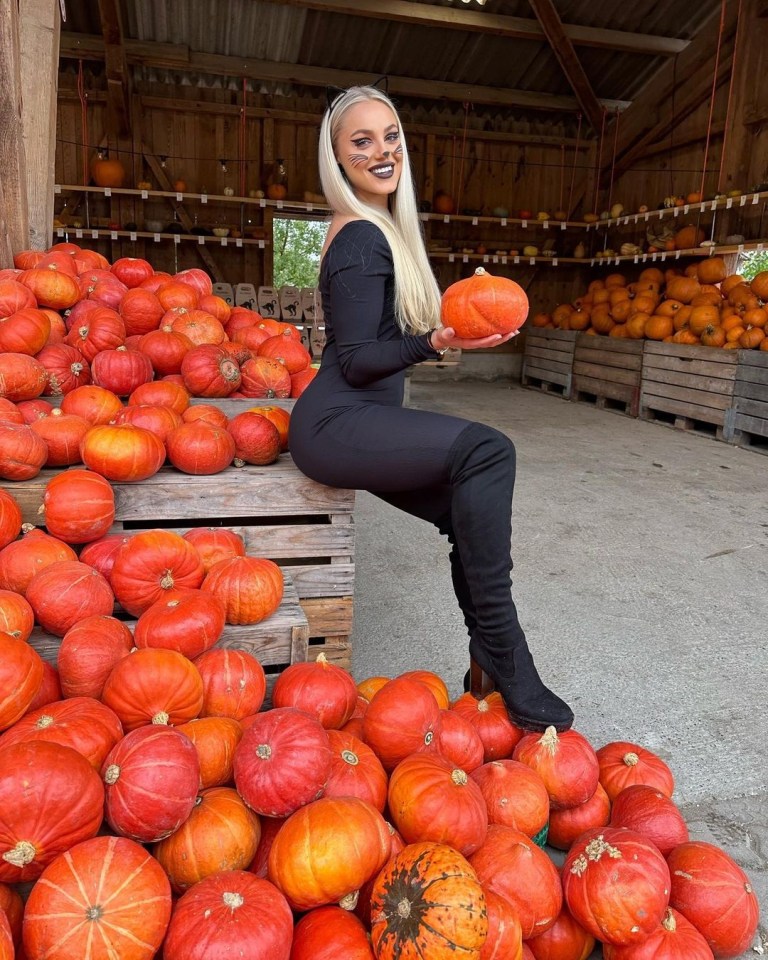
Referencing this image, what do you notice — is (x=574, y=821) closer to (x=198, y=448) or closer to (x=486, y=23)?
(x=198, y=448)

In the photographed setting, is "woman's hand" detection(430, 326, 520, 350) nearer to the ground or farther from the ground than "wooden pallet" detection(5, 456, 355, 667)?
farther from the ground

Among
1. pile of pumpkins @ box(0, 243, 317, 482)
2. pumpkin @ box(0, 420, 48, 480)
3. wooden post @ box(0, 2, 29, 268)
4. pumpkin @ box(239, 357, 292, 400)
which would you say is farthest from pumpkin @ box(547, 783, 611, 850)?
wooden post @ box(0, 2, 29, 268)

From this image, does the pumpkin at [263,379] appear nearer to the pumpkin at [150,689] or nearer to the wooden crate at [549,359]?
the pumpkin at [150,689]

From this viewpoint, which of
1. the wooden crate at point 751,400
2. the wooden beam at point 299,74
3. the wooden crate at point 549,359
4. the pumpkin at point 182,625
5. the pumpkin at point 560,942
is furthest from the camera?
the wooden crate at point 549,359

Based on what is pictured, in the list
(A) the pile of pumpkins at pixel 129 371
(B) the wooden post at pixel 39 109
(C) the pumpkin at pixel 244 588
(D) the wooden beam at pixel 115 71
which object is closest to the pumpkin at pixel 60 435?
(A) the pile of pumpkins at pixel 129 371

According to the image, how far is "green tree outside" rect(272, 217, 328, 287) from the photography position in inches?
451

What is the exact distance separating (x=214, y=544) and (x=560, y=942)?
3.93 feet

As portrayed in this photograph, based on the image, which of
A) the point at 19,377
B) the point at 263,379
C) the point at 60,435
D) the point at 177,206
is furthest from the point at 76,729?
the point at 177,206

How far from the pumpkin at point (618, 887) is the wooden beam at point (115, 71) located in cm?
946

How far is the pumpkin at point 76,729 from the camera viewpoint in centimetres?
125

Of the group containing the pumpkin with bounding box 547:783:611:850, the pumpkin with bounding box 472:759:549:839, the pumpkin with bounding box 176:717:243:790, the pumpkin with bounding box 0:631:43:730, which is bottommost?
the pumpkin with bounding box 547:783:611:850

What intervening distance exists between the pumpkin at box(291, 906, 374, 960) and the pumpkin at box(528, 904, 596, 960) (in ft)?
1.29

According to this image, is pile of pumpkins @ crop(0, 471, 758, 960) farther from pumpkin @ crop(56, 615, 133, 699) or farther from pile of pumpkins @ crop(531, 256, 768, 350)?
pile of pumpkins @ crop(531, 256, 768, 350)

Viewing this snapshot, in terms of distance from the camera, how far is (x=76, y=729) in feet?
4.17
